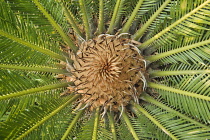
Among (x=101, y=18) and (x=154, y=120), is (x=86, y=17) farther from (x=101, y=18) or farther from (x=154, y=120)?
(x=154, y=120)

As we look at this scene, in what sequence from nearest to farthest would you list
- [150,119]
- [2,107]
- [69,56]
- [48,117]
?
1. [2,107]
2. [48,117]
3. [150,119]
4. [69,56]

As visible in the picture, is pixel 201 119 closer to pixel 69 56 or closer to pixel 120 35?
pixel 120 35

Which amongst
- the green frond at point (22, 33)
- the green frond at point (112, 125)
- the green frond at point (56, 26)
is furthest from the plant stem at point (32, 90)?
the green frond at point (112, 125)

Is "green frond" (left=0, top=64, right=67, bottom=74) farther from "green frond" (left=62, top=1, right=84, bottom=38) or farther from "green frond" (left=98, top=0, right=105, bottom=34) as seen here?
"green frond" (left=98, top=0, right=105, bottom=34)

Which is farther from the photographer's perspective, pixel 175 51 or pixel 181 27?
pixel 175 51

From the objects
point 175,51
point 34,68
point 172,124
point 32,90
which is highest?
point 175,51

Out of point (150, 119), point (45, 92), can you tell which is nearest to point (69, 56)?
point (45, 92)

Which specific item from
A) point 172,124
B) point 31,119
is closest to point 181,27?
point 172,124
